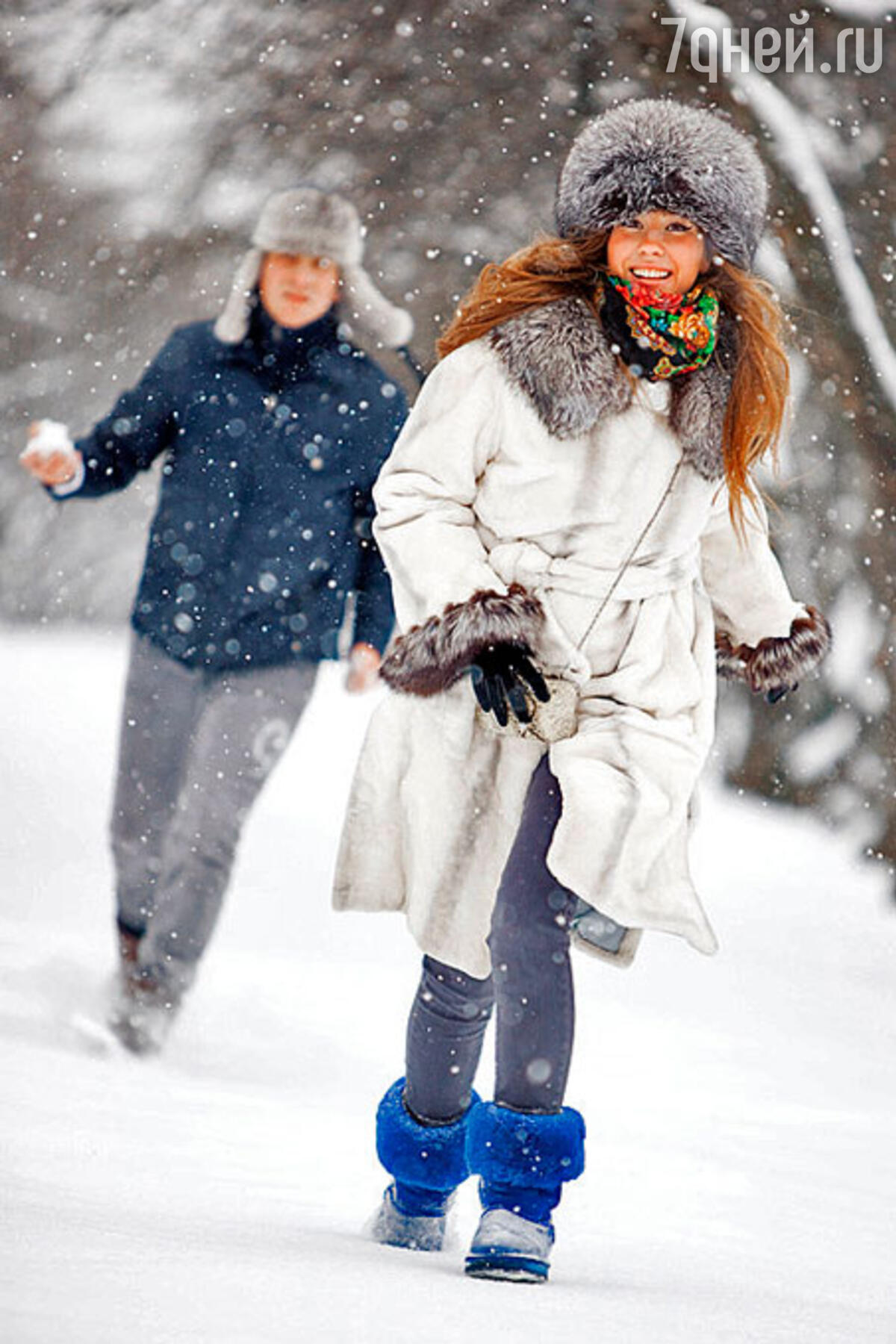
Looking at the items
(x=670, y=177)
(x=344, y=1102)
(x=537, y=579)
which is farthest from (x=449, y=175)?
(x=537, y=579)

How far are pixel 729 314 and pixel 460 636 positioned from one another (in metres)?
0.35

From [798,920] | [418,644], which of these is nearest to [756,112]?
[798,920]

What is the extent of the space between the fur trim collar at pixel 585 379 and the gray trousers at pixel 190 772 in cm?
100

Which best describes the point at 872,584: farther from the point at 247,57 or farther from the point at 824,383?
the point at 247,57

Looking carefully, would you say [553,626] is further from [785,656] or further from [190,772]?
[190,772]

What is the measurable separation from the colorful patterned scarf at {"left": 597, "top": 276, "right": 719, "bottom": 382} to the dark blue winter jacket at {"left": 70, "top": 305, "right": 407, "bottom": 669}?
89 centimetres

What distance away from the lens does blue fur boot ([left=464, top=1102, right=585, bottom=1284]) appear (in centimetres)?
114

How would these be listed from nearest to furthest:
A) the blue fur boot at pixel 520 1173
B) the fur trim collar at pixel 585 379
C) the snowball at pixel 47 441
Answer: the blue fur boot at pixel 520 1173 < the fur trim collar at pixel 585 379 < the snowball at pixel 47 441

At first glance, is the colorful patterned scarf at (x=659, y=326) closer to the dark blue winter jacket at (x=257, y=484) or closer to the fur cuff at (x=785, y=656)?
the fur cuff at (x=785, y=656)

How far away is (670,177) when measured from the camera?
1.31 metres

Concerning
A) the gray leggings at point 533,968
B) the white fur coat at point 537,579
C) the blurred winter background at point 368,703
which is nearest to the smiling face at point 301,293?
the blurred winter background at point 368,703

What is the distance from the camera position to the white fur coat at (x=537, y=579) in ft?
4.07

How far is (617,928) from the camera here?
130 centimetres

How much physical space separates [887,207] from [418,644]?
208 centimetres
